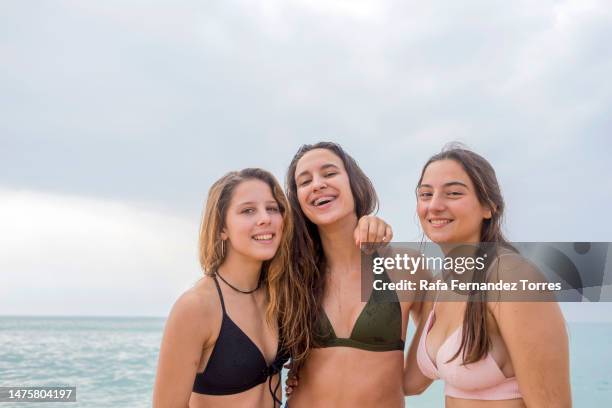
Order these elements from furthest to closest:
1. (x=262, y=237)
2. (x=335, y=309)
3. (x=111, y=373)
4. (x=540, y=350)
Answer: (x=111, y=373)
(x=335, y=309)
(x=262, y=237)
(x=540, y=350)

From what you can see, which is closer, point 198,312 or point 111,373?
point 198,312

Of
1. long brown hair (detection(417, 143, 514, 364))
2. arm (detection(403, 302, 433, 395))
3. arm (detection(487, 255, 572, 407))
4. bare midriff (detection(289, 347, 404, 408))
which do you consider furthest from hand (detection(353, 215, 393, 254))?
arm (detection(487, 255, 572, 407))

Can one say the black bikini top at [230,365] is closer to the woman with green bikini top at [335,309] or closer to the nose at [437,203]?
the woman with green bikini top at [335,309]

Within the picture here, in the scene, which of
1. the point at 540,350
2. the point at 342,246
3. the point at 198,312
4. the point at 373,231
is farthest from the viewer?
the point at 342,246

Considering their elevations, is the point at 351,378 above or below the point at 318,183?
below

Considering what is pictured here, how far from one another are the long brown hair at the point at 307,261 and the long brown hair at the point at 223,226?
0.10 metres

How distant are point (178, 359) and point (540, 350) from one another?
198 cm

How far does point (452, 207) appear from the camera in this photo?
3.19 meters

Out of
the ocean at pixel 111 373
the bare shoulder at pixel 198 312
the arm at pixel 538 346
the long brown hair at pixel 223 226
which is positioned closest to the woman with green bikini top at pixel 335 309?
the long brown hair at pixel 223 226

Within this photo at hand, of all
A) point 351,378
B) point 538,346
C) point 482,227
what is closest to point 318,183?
point 482,227

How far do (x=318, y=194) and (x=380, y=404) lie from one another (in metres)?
1.56

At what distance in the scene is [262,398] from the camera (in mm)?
3422

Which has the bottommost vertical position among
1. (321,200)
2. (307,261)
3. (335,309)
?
(335,309)

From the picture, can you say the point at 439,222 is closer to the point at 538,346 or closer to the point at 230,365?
the point at 538,346
